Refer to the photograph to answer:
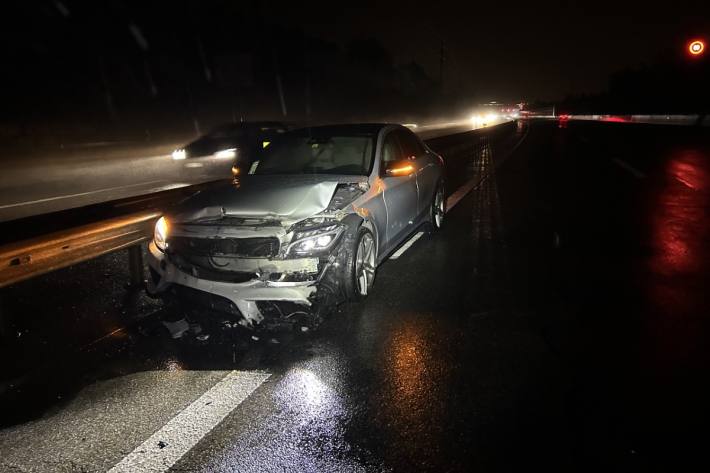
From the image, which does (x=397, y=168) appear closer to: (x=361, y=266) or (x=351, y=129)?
(x=351, y=129)

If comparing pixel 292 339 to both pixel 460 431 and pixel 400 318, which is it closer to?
pixel 400 318

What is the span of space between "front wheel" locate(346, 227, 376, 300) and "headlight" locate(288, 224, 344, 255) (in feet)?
0.93

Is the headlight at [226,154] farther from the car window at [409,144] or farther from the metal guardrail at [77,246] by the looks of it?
the metal guardrail at [77,246]

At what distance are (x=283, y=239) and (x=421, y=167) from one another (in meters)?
3.44

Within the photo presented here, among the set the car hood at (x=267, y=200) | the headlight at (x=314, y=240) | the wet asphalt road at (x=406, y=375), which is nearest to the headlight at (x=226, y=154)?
the wet asphalt road at (x=406, y=375)

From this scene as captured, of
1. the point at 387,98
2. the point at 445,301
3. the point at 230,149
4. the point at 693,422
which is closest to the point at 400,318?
the point at 445,301

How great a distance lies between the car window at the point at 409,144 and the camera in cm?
722

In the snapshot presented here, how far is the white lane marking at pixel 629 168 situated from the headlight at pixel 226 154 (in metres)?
11.7

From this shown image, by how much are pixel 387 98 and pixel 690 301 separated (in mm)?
99120

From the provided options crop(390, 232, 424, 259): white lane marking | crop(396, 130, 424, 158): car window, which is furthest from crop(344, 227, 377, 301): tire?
crop(396, 130, 424, 158): car window

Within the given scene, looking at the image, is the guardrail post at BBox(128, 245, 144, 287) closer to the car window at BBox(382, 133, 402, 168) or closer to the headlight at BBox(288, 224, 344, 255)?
the headlight at BBox(288, 224, 344, 255)

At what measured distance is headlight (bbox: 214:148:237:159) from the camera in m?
16.5

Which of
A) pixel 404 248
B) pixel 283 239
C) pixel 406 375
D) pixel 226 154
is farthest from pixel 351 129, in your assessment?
pixel 226 154

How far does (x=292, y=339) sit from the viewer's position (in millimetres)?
4512
